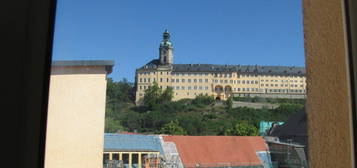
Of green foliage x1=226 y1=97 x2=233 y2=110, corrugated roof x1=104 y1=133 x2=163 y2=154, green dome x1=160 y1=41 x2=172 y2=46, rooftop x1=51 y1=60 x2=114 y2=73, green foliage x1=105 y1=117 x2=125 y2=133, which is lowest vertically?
corrugated roof x1=104 y1=133 x2=163 y2=154

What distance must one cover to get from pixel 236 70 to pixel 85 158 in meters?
0.59

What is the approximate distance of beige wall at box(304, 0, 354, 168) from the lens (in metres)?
0.41

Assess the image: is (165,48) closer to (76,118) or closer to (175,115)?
(175,115)

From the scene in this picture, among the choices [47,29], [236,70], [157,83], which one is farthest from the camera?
[236,70]

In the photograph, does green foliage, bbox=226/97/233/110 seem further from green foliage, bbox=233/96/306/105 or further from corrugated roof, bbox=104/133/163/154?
corrugated roof, bbox=104/133/163/154

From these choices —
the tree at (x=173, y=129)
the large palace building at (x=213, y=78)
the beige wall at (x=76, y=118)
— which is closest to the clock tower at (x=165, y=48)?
the large palace building at (x=213, y=78)

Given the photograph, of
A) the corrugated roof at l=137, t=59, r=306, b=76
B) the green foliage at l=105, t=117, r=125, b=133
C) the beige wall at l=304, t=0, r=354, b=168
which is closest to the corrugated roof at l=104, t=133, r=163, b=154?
the green foliage at l=105, t=117, r=125, b=133

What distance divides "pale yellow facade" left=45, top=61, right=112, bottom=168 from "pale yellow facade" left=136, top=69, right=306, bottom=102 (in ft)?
0.31

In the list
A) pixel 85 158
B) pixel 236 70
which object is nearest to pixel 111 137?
pixel 85 158

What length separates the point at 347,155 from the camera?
0.39 metres

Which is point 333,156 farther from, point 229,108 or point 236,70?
point 236,70

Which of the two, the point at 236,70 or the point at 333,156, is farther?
the point at 236,70

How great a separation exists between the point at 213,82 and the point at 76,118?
557 mm

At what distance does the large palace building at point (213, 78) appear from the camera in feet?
1.90
